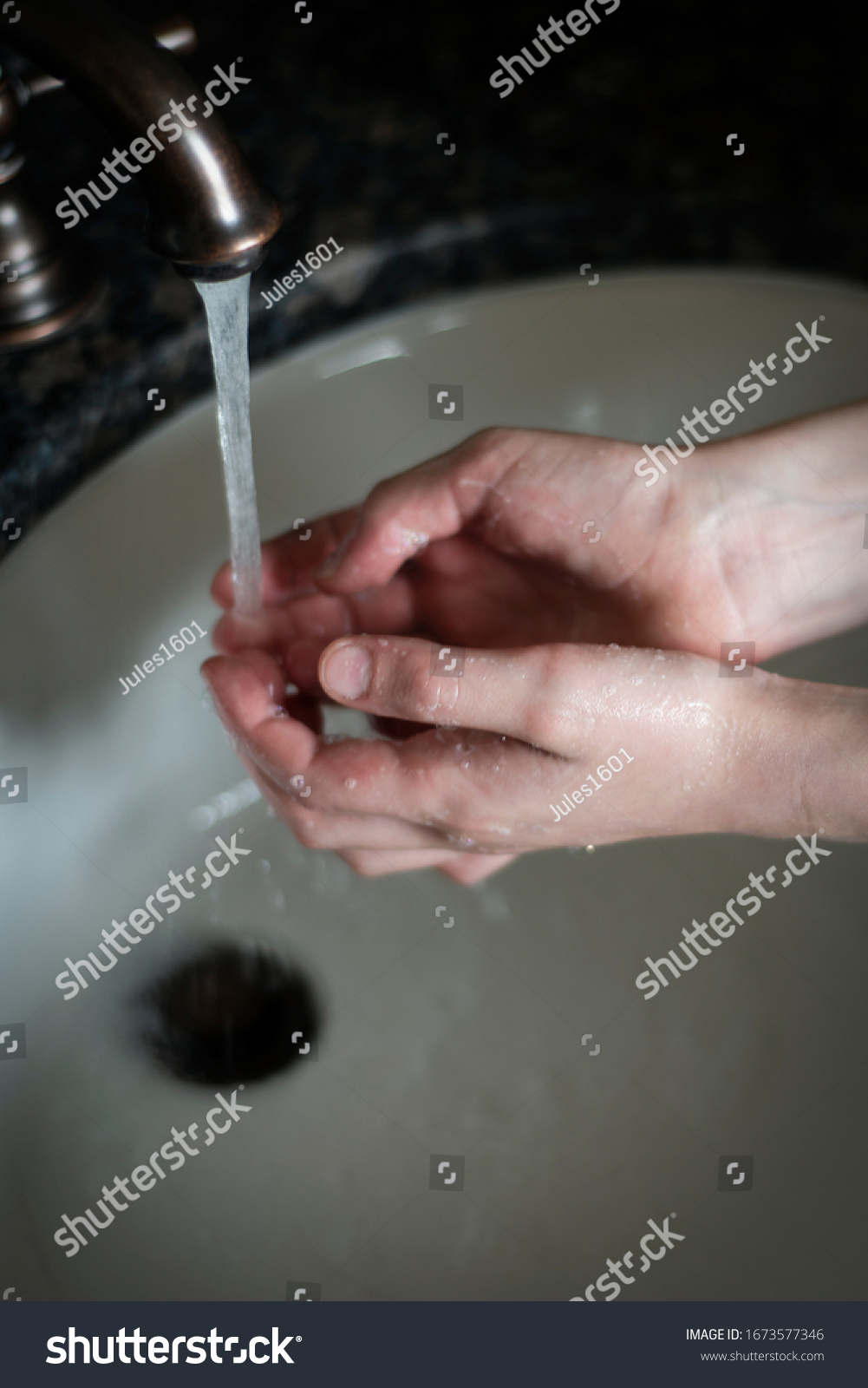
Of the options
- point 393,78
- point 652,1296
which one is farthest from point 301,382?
point 652,1296

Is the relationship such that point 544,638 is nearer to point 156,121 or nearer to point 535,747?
point 535,747

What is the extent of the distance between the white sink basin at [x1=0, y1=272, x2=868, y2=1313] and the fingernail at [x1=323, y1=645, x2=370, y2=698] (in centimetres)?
15

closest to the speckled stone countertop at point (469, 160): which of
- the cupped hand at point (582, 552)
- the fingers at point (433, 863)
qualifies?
the cupped hand at point (582, 552)

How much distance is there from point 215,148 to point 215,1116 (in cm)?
42

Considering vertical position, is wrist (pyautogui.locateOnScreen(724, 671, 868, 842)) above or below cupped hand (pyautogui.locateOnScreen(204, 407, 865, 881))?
below

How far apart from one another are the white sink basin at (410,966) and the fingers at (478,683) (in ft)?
0.53

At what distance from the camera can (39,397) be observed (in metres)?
0.54

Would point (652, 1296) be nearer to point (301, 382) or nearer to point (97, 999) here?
point (97, 999)

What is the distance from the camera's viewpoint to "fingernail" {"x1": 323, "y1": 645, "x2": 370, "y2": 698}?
20.1 inches

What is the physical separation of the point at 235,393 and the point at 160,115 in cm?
12

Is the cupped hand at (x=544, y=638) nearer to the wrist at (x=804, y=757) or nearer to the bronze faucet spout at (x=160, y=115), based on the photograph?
the wrist at (x=804, y=757)

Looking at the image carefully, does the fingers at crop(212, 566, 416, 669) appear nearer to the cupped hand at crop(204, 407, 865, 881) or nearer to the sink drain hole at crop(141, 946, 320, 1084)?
the cupped hand at crop(204, 407, 865, 881)

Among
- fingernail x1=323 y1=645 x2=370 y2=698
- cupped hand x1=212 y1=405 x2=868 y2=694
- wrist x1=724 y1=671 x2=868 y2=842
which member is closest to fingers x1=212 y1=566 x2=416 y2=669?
cupped hand x1=212 y1=405 x2=868 y2=694

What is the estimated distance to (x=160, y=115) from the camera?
33 cm
